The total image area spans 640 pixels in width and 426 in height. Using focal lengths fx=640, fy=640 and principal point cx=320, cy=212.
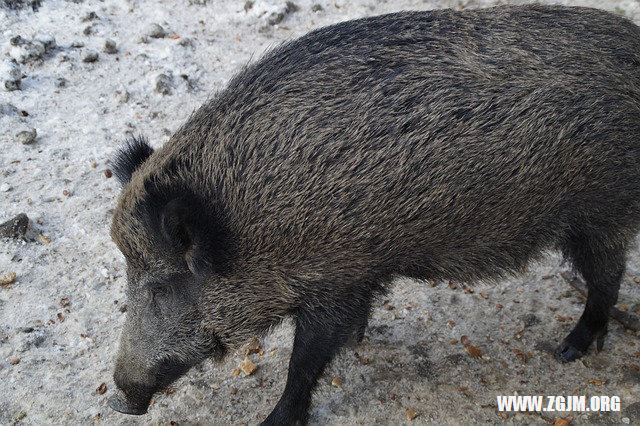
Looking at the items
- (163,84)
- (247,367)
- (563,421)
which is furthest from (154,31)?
(563,421)

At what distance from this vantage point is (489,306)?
3.91 meters

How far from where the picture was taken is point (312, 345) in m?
2.92

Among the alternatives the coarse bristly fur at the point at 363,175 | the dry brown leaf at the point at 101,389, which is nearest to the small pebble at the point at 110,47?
the coarse bristly fur at the point at 363,175

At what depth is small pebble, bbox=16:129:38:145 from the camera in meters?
4.95

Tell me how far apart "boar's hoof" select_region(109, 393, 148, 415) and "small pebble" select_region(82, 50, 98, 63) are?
389cm

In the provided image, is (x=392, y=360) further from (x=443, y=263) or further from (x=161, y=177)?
(x=161, y=177)

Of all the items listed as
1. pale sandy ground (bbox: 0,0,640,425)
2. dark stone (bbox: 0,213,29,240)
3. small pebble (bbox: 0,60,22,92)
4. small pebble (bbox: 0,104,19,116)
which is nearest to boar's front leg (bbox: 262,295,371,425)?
pale sandy ground (bbox: 0,0,640,425)

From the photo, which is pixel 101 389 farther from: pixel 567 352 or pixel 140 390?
pixel 567 352

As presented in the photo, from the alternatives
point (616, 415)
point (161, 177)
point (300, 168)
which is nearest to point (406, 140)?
point (300, 168)

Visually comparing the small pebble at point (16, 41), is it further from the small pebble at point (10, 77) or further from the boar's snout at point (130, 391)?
the boar's snout at point (130, 391)

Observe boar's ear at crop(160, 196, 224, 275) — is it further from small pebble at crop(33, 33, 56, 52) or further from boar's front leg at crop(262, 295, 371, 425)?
small pebble at crop(33, 33, 56, 52)

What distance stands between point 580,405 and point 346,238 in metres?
1.52

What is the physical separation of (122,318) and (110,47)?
3.22 meters

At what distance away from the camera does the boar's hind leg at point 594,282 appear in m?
3.13
